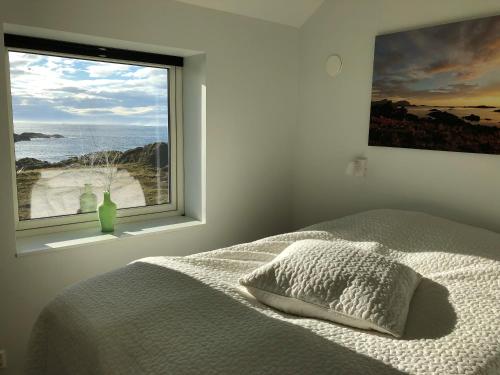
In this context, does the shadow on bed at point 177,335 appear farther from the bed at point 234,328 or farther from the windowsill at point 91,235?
the windowsill at point 91,235

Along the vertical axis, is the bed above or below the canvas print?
below

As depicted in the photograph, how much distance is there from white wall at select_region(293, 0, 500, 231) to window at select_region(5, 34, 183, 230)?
0.97 m

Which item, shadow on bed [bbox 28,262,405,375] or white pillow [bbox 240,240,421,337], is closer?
shadow on bed [bbox 28,262,405,375]

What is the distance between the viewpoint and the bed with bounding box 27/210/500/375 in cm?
116

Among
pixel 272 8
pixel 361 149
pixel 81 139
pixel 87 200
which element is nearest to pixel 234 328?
pixel 87 200

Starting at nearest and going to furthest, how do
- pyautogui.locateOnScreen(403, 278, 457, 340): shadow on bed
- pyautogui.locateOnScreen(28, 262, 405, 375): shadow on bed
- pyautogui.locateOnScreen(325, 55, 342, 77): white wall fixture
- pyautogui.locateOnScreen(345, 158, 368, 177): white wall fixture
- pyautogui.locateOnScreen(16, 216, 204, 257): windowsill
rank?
1. pyautogui.locateOnScreen(28, 262, 405, 375): shadow on bed
2. pyautogui.locateOnScreen(403, 278, 457, 340): shadow on bed
3. pyautogui.locateOnScreen(16, 216, 204, 257): windowsill
4. pyautogui.locateOnScreen(345, 158, 368, 177): white wall fixture
5. pyautogui.locateOnScreen(325, 55, 342, 77): white wall fixture

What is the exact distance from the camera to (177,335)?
127 cm

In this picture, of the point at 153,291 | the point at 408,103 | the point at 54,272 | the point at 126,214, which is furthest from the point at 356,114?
the point at 54,272

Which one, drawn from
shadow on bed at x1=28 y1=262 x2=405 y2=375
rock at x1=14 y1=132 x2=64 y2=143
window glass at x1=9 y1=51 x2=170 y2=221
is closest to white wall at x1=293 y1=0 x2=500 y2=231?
window glass at x1=9 y1=51 x2=170 y2=221

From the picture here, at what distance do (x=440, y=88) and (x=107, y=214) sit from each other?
2044 millimetres

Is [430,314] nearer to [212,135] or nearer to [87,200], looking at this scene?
[212,135]

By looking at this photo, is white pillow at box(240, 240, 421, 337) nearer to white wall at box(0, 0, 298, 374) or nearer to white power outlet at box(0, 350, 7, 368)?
white wall at box(0, 0, 298, 374)

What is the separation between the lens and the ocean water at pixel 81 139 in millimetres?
2355

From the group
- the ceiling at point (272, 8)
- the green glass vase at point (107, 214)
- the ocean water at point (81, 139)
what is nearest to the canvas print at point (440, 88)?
the ceiling at point (272, 8)
